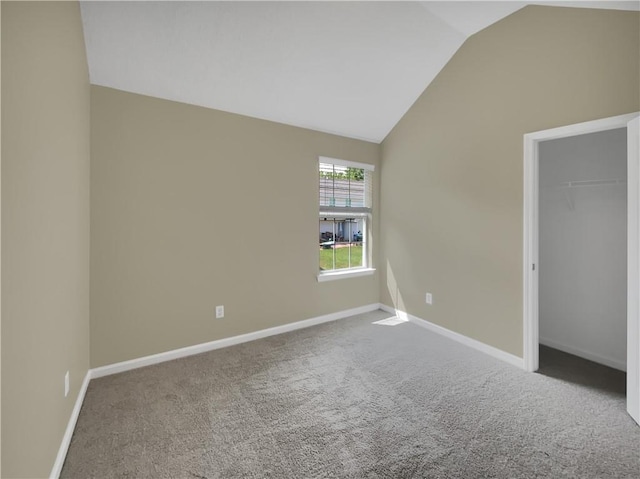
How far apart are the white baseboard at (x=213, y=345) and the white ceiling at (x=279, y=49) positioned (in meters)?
2.33

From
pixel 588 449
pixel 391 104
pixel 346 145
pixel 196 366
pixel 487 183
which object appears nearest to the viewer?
pixel 588 449

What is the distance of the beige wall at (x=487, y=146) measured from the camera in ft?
7.25

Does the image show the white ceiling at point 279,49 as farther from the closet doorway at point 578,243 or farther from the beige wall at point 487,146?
the closet doorway at point 578,243

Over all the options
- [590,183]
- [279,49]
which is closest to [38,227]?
[279,49]

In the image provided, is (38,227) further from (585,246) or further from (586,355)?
(586,355)

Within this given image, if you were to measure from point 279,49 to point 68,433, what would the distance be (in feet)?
10.1

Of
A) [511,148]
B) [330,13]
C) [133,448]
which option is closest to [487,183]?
[511,148]

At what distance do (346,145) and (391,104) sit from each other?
2.35 ft

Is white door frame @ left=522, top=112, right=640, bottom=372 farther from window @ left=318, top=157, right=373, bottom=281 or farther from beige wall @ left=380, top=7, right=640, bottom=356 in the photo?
window @ left=318, top=157, right=373, bottom=281

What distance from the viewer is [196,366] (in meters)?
2.68

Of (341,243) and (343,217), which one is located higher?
(343,217)

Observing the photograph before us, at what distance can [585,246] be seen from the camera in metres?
2.84

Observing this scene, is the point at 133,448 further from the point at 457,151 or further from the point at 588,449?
the point at 457,151

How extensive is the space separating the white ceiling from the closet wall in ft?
4.07
